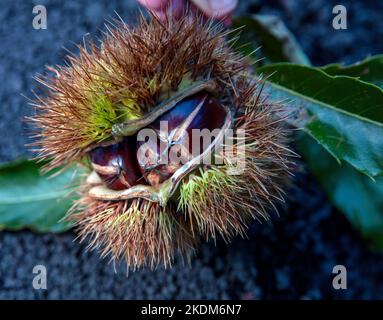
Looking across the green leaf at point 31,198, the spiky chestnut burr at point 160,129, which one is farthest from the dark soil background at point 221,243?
the spiky chestnut burr at point 160,129

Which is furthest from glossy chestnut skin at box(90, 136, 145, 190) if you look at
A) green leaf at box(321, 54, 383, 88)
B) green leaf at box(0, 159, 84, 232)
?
green leaf at box(321, 54, 383, 88)

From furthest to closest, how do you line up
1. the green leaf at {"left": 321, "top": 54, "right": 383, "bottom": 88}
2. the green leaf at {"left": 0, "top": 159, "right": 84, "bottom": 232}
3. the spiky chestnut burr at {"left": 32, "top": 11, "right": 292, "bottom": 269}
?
the green leaf at {"left": 0, "top": 159, "right": 84, "bottom": 232} < the green leaf at {"left": 321, "top": 54, "right": 383, "bottom": 88} < the spiky chestnut burr at {"left": 32, "top": 11, "right": 292, "bottom": 269}

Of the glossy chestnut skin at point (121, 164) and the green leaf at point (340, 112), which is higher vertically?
the green leaf at point (340, 112)

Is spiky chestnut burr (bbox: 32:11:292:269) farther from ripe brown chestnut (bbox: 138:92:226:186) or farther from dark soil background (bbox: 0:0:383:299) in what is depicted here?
dark soil background (bbox: 0:0:383:299)

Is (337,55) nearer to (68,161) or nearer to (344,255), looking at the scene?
(344,255)

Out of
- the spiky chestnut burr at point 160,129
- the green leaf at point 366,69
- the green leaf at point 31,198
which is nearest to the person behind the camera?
the spiky chestnut burr at point 160,129

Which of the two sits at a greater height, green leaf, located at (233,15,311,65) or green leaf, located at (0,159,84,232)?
green leaf, located at (233,15,311,65)

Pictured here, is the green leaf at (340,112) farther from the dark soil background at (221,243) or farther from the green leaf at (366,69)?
the dark soil background at (221,243)

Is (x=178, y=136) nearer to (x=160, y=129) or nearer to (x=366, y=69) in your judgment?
(x=160, y=129)
